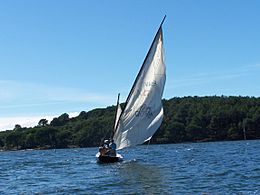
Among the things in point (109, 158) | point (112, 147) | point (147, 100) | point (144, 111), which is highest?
point (147, 100)

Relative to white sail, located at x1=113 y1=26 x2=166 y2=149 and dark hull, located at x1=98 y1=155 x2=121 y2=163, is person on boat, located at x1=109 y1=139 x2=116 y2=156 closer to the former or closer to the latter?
dark hull, located at x1=98 y1=155 x2=121 y2=163

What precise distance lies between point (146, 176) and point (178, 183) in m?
5.94

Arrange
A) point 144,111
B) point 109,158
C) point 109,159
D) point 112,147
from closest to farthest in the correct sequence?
1. point 144,111
2. point 112,147
3. point 109,158
4. point 109,159

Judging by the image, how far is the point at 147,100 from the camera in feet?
161

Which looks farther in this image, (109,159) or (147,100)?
(109,159)

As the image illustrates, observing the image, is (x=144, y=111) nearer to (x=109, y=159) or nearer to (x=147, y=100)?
(x=147, y=100)

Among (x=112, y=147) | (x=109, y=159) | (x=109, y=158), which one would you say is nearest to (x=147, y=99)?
(x=112, y=147)

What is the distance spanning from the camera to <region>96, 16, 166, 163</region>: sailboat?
159ft

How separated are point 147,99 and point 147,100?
9 cm

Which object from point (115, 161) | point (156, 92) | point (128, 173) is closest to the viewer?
point (128, 173)

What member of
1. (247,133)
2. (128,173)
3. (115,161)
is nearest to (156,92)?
(128,173)

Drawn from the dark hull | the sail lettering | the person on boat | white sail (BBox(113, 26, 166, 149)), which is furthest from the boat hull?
the sail lettering

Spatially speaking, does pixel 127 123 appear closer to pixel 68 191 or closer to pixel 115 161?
pixel 115 161

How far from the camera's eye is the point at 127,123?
1983 inches
